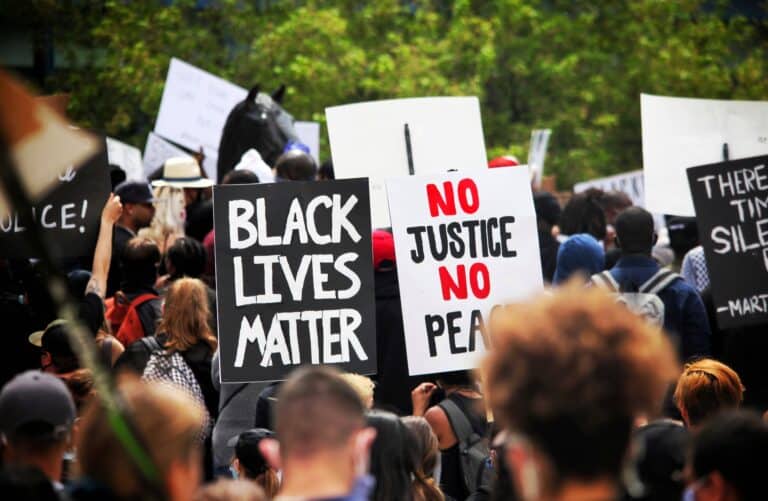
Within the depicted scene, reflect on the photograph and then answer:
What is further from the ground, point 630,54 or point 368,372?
point 630,54

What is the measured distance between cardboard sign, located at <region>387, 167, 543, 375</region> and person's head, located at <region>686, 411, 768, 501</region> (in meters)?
3.13

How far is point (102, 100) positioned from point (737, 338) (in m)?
18.9

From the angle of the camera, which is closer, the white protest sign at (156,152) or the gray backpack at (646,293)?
the gray backpack at (646,293)

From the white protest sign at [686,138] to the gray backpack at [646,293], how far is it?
4.64 ft

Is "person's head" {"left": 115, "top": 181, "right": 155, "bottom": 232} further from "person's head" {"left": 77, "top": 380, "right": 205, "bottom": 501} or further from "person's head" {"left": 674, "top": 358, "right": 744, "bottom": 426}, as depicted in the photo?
"person's head" {"left": 77, "top": 380, "right": 205, "bottom": 501}

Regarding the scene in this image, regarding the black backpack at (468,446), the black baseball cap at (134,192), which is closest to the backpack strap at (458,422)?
the black backpack at (468,446)

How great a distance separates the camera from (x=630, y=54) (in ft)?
88.6

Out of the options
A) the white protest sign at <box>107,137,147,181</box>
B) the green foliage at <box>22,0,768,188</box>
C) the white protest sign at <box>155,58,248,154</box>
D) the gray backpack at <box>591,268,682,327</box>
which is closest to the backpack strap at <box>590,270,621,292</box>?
the gray backpack at <box>591,268,682,327</box>

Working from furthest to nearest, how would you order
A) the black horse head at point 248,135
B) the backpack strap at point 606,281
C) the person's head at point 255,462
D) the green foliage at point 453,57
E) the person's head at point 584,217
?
1. the green foliage at point 453,57
2. the black horse head at point 248,135
3. the person's head at point 584,217
4. the backpack strap at point 606,281
5. the person's head at point 255,462

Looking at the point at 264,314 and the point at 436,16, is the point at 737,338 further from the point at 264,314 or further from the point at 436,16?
the point at 436,16

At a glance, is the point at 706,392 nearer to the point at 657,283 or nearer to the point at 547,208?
the point at 657,283

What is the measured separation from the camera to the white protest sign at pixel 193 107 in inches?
538

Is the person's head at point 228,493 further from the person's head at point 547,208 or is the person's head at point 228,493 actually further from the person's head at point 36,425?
the person's head at point 547,208

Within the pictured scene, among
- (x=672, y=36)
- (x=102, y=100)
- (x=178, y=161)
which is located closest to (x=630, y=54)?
(x=672, y=36)
